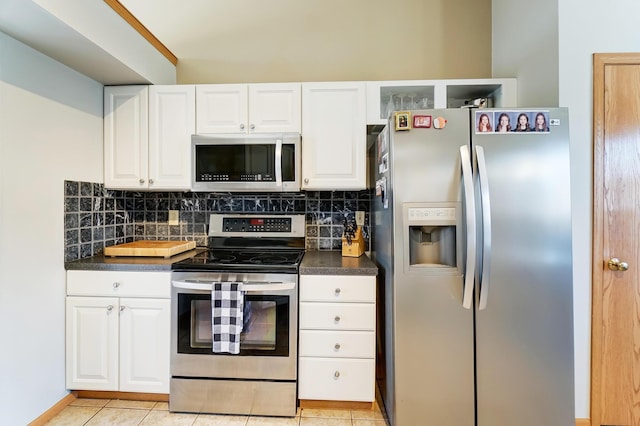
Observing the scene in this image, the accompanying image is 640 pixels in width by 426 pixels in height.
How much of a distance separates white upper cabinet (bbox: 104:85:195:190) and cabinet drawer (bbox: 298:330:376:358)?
1.41 metres

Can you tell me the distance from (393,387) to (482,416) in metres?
0.45

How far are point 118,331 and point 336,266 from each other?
141cm

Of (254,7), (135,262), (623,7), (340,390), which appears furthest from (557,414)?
(254,7)

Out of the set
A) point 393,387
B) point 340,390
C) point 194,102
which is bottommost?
point 340,390

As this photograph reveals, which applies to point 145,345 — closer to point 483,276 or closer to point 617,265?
point 483,276

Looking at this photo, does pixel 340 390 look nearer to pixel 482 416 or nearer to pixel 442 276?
pixel 482 416

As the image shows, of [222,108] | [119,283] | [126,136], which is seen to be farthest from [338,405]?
[126,136]

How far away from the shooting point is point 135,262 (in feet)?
6.04

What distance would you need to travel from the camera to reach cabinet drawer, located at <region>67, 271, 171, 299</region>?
1.81 meters

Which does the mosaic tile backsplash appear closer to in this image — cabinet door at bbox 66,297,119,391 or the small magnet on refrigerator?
cabinet door at bbox 66,297,119,391

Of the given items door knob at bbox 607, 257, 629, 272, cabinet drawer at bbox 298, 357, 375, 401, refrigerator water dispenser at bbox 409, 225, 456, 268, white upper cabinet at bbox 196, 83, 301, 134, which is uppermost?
white upper cabinet at bbox 196, 83, 301, 134

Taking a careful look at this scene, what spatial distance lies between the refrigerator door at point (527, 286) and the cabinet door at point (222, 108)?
153 centimetres

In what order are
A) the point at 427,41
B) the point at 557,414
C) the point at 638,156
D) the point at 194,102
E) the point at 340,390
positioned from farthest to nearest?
the point at 427,41 → the point at 194,102 → the point at 340,390 → the point at 638,156 → the point at 557,414

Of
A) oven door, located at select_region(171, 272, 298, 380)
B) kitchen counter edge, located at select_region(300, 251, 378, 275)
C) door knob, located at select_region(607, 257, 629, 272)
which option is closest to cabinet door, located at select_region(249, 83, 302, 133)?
kitchen counter edge, located at select_region(300, 251, 378, 275)
